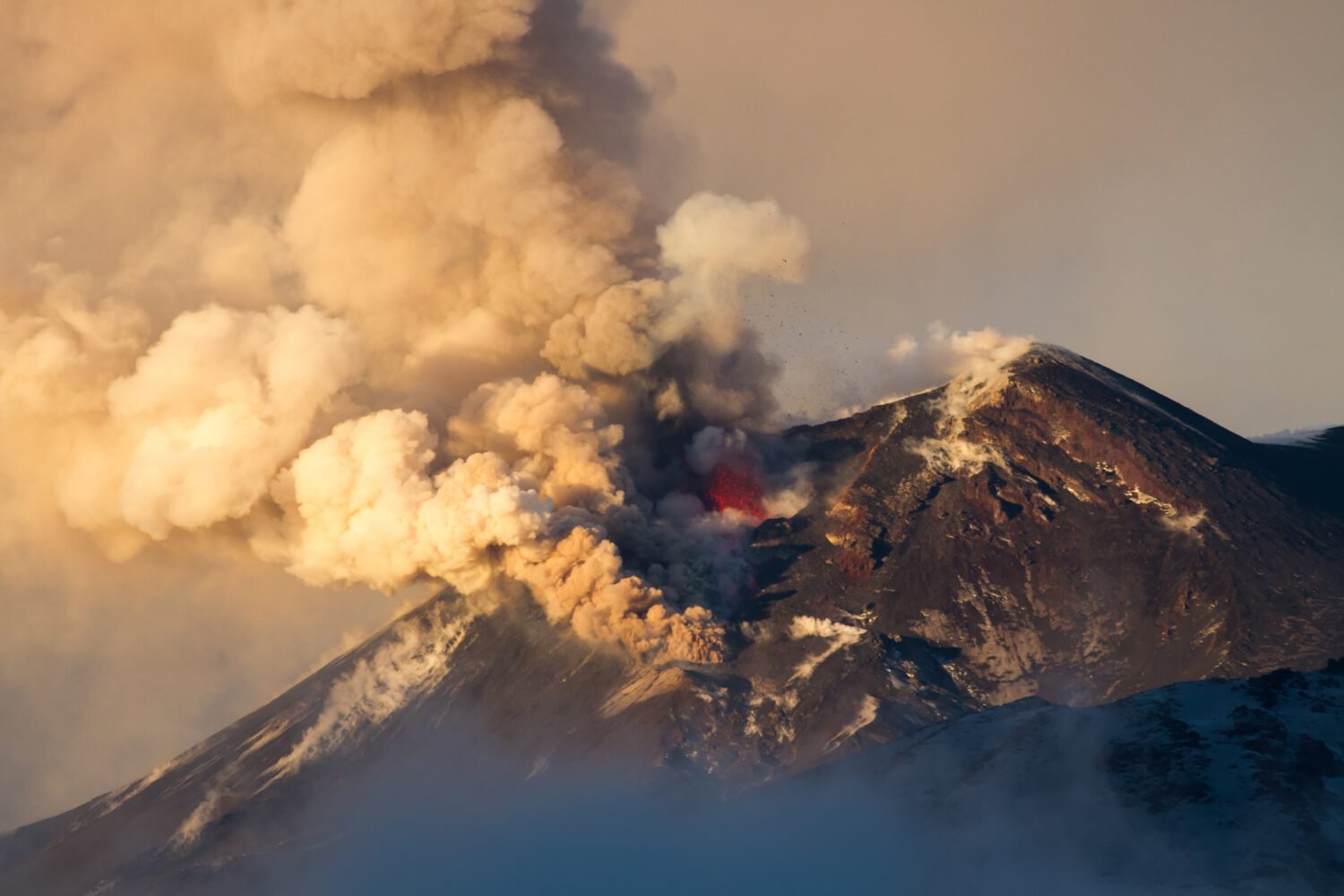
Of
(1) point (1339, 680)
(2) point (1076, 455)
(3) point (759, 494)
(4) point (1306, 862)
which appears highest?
(3) point (759, 494)

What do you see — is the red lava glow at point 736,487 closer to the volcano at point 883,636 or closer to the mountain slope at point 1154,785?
the volcano at point 883,636

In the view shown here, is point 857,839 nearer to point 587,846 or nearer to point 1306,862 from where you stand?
point 587,846

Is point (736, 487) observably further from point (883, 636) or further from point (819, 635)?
point (883, 636)

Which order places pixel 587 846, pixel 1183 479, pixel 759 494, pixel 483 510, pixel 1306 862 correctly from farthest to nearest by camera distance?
pixel 759 494, pixel 1183 479, pixel 483 510, pixel 587 846, pixel 1306 862

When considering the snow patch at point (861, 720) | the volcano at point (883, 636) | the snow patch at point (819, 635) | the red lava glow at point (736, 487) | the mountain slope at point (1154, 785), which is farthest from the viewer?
the red lava glow at point (736, 487)

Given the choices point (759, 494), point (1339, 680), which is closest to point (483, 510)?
point (759, 494)

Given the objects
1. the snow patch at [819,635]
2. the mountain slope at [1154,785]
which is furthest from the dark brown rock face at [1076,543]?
the mountain slope at [1154,785]
